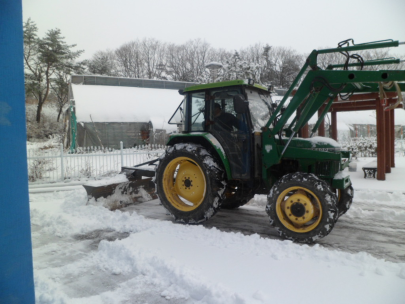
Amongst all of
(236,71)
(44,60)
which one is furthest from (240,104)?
(44,60)

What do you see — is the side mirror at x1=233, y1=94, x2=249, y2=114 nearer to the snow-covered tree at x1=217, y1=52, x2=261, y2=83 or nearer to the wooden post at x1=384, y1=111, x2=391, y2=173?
the wooden post at x1=384, y1=111, x2=391, y2=173

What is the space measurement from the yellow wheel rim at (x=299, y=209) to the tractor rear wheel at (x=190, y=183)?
3.14 ft

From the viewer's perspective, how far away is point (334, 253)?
3.37 m

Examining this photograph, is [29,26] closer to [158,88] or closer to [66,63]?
[66,63]

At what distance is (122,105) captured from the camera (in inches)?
729

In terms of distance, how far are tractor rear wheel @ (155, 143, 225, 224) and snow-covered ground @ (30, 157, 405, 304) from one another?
1.01 feet

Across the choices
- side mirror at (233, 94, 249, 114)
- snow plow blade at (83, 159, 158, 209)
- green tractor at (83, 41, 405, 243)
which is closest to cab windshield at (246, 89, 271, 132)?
green tractor at (83, 41, 405, 243)

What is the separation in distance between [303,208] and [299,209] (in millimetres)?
54

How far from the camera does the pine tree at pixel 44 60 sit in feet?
69.3

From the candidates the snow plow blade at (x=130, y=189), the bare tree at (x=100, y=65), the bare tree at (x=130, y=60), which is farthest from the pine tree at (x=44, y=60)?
the snow plow blade at (x=130, y=189)

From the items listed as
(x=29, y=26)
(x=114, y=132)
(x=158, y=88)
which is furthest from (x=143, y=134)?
(x=29, y=26)

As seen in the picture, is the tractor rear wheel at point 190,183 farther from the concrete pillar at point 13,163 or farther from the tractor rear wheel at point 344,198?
the concrete pillar at point 13,163

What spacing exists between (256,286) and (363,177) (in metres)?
7.69

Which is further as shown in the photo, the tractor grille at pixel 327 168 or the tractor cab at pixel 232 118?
the tractor cab at pixel 232 118
